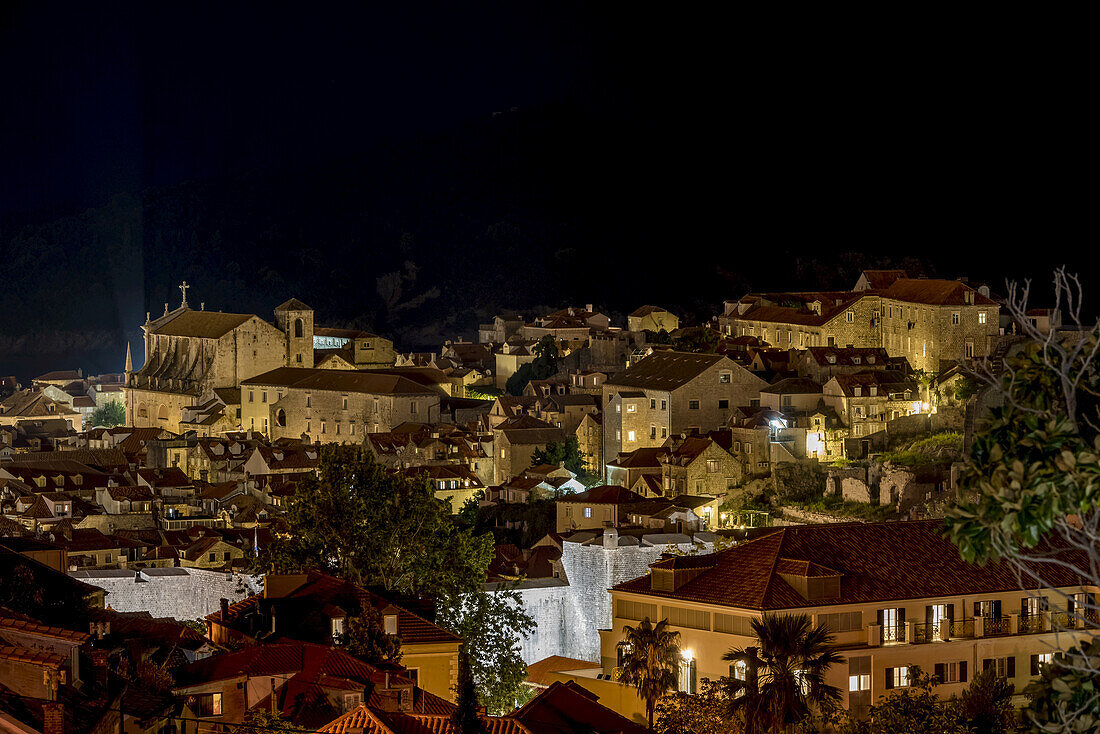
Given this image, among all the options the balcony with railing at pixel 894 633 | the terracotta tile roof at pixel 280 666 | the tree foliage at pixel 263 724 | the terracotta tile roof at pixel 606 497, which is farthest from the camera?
the terracotta tile roof at pixel 606 497

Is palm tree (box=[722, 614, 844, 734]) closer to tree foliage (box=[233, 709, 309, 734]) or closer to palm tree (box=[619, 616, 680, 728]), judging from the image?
palm tree (box=[619, 616, 680, 728])

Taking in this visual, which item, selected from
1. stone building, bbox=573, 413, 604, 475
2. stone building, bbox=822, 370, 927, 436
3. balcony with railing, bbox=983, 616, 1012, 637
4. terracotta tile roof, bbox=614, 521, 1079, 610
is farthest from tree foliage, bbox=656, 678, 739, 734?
stone building, bbox=573, 413, 604, 475

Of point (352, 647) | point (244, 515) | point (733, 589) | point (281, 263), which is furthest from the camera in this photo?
point (281, 263)

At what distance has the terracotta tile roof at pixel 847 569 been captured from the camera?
28.7m

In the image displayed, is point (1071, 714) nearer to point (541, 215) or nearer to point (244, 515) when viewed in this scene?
point (244, 515)

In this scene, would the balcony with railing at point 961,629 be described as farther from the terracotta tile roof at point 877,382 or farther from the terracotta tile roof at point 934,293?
the terracotta tile roof at point 934,293

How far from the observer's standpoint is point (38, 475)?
65125 millimetres

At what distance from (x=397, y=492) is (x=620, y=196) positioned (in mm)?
122800

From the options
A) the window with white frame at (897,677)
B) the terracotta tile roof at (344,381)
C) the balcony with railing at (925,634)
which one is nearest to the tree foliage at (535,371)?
the terracotta tile roof at (344,381)

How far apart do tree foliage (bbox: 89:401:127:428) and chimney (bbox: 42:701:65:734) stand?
90086mm

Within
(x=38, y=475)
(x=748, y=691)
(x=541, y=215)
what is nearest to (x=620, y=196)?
(x=541, y=215)

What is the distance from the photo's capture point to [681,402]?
59125mm

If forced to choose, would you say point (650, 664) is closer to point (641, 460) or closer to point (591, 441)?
point (641, 460)

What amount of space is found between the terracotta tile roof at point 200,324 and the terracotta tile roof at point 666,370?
92.5 feet
